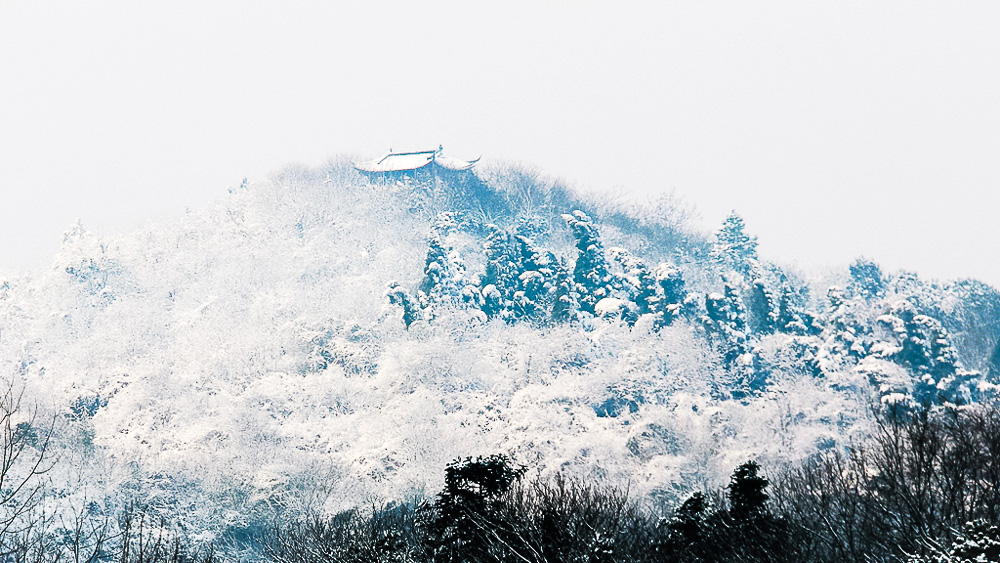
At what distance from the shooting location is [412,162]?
120 meters

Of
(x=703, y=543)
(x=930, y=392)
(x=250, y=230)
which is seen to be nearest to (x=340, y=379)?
(x=250, y=230)

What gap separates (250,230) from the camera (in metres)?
117

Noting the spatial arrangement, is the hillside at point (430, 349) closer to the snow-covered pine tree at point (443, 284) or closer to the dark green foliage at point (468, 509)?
the snow-covered pine tree at point (443, 284)

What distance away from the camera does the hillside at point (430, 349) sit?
238ft

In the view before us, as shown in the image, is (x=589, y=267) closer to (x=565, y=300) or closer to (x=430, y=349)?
(x=565, y=300)

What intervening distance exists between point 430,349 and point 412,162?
3794cm

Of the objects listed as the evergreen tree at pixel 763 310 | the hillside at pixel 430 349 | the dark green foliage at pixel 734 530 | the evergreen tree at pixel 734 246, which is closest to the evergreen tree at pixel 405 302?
the hillside at pixel 430 349

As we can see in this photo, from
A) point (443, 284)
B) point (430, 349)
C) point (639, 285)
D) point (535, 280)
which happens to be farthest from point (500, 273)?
point (639, 285)

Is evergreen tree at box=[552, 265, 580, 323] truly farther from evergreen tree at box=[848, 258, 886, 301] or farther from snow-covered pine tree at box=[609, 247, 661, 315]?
evergreen tree at box=[848, 258, 886, 301]

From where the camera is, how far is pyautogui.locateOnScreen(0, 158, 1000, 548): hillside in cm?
7256

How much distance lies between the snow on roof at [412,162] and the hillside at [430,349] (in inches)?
96.0

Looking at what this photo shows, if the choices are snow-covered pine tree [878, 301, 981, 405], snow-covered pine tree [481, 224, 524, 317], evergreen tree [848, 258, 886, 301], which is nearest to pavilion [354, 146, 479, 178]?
snow-covered pine tree [481, 224, 524, 317]


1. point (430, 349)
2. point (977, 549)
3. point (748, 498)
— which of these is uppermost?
point (977, 549)

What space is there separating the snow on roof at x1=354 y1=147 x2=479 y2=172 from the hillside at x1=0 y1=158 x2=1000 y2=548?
2437 millimetres
